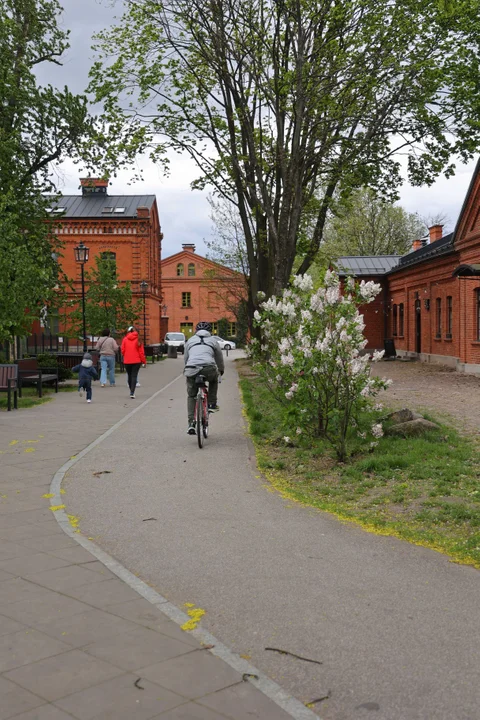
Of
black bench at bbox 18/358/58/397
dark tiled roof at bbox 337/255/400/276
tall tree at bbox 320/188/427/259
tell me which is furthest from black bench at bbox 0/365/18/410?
tall tree at bbox 320/188/427/259

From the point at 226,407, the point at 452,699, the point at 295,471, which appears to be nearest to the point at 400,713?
the point at 452,699

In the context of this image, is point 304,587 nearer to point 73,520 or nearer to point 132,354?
point 73,520

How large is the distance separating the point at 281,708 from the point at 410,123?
19.8 metres

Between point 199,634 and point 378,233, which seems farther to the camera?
point 378,233

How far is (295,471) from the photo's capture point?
910cm

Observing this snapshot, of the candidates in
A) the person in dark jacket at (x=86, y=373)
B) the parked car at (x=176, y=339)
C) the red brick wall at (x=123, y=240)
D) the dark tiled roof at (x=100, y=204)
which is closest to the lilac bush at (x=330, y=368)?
the person in dark jacket at (x=86, y=373)

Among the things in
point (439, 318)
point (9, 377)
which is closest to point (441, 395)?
point (9, 377)

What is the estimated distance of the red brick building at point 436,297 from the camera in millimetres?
27531

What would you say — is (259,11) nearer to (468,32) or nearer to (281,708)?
(468,32)

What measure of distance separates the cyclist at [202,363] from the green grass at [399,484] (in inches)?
42.1

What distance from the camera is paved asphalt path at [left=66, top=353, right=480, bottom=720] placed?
139 inches

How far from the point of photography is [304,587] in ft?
16.0

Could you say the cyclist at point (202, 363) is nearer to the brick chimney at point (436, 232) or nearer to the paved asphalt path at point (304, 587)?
the paved asphalt path at point (304, 587)

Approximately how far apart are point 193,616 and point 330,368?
5178 millimetres
